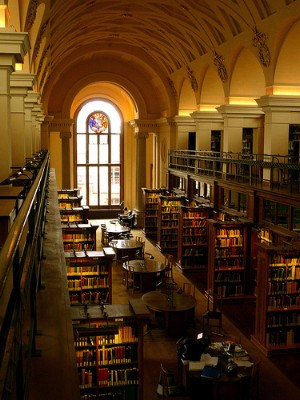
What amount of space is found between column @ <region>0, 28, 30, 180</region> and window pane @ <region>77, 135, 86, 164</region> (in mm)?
24388

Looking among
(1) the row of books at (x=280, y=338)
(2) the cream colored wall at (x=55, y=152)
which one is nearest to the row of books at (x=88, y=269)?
(1) the row of books at (x=280, y=338)

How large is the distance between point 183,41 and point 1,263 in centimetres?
2090

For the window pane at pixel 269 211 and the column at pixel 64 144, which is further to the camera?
the column at pixel 64 144

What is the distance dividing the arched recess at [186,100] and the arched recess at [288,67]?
998 cm

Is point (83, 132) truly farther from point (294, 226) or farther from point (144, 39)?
point (294, 226)

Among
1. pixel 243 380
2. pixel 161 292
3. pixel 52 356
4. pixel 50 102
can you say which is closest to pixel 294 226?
pixel 161 292

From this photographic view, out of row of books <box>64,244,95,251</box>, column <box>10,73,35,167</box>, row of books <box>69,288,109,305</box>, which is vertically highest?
column <box>10,73,35,167</box>

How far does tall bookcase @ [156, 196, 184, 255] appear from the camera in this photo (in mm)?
20438

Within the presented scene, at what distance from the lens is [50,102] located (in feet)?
85.8

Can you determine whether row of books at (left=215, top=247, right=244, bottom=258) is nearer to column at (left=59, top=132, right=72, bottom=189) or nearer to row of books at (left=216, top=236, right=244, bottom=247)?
row of books at (left=216, top=236, right=244, bottom=247)

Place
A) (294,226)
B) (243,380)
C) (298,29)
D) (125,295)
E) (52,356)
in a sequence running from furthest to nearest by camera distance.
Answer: (125,295), (298,29), (294,226), (243,380), (52,356)

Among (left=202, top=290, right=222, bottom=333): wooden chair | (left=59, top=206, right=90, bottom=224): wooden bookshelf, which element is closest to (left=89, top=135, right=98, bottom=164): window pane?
(left=59, top=206, right=90, bottom=224): wooden bookshelf

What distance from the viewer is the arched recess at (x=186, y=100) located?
24.0 metres

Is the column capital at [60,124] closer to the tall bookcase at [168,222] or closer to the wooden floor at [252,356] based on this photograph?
the tall bookcase at [168,222]
